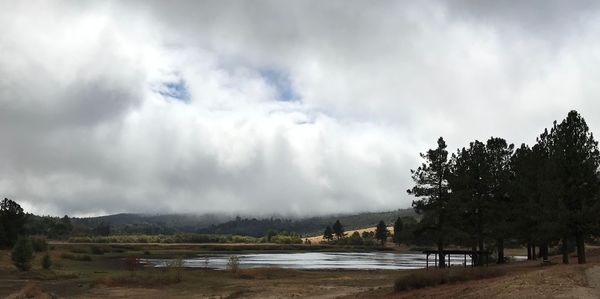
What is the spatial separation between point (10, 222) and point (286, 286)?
108 metres

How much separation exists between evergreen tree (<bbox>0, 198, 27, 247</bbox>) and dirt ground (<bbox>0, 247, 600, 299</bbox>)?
5368 cm

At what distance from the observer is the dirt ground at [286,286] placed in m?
28.4

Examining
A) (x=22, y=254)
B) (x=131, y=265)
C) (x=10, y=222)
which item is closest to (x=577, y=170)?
(x=131, y=265)

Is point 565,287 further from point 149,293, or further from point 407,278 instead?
point 149,293

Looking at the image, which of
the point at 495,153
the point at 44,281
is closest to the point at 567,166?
the point at 495,153

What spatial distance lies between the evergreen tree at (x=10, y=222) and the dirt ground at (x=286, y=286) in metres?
53.7

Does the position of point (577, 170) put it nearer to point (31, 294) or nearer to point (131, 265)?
point (31, 294)

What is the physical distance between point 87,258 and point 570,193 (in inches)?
3848

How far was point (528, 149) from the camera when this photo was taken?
64500 mm

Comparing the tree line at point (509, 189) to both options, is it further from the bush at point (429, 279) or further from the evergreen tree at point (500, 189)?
the bush at point (429, 279)

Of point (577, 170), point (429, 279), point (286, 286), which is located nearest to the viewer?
point (429, 279)

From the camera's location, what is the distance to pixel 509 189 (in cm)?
6269

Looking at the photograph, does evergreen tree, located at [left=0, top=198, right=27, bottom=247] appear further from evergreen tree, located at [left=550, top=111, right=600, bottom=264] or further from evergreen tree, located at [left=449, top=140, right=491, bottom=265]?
evergreen tree, located at [left=550, top=111, right=600, bottom=264]

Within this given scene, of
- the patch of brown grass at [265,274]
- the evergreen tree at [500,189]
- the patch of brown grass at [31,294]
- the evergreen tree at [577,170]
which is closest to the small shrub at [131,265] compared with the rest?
the patch of brown grass at [265,274]
